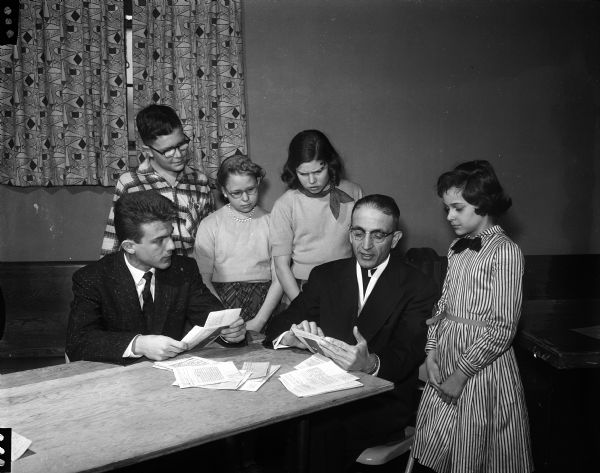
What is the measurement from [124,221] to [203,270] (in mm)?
911

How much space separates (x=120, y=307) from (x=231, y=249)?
95cm

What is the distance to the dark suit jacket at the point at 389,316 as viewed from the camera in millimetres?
2645

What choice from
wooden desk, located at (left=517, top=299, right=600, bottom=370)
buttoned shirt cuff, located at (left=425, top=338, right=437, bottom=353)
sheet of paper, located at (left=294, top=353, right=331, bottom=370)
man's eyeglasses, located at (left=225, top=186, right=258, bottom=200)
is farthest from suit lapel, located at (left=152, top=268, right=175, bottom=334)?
wooden desk, located at (left=517, top=299, right=600, bottom=370)

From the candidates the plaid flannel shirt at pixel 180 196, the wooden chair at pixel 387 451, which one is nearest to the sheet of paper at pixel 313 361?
the wooden chair at pixel 387 451

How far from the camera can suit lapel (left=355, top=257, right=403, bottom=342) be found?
2736 mm

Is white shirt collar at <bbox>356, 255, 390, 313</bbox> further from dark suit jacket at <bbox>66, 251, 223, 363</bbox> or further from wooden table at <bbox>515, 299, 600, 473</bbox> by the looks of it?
wooden table at <bbox>515, 299, 600, 473</bbox>

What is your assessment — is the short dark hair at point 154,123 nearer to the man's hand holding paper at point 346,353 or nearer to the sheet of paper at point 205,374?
the sheet of paper at point 205,374

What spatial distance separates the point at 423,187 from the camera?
5105 millimetres

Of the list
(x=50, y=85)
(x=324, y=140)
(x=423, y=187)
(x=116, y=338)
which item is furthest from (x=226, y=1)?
(x=116, y=338)

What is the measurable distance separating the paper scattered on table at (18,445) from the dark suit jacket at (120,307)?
715mm

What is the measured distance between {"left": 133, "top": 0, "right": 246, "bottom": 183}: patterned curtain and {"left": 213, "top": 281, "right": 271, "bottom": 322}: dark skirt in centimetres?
136

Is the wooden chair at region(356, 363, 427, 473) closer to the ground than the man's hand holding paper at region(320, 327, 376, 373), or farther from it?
closer to the ground

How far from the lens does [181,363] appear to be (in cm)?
232

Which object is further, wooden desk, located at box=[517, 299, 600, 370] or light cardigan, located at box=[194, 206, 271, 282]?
light cardigan, located at box=[194, 206, 271, 282]
